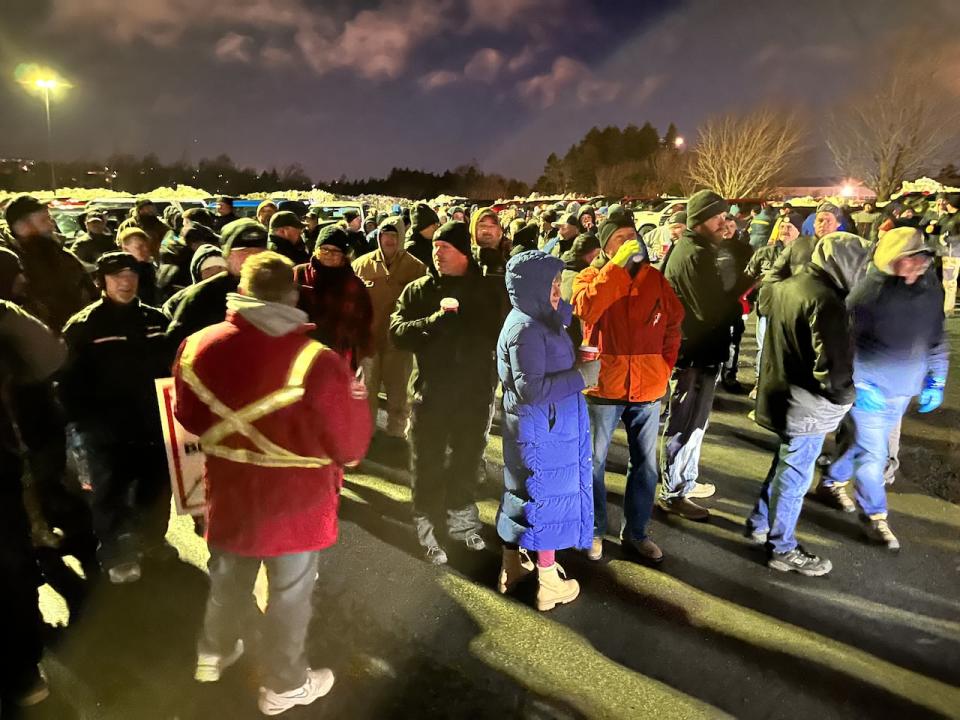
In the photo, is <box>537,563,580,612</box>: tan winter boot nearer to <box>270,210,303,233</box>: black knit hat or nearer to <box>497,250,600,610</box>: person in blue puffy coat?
<box>497,250,600,610</box>: person in blue puffy coat

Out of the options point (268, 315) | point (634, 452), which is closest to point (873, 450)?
point (634, 452)

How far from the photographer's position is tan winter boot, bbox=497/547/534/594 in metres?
3.65

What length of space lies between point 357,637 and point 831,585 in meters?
2.83

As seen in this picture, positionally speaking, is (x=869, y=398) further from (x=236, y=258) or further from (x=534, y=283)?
(x=236, y=258)

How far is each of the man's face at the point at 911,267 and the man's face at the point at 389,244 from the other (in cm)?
391

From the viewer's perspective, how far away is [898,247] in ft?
12.7

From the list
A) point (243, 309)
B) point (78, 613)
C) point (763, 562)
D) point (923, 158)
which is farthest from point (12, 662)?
point (923, 158)

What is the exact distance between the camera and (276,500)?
2.55 meters

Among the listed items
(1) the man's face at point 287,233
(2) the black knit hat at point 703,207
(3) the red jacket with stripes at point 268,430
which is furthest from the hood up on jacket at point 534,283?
(1) the man's face at point 287,233

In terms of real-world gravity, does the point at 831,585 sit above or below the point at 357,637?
above

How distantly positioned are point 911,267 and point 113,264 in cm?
474

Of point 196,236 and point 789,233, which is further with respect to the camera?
point 789,233

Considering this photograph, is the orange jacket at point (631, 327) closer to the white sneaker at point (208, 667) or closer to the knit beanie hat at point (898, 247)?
the knit beanie hat at point (898, 247)

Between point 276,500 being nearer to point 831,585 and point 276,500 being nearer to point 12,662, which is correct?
point 12,662
